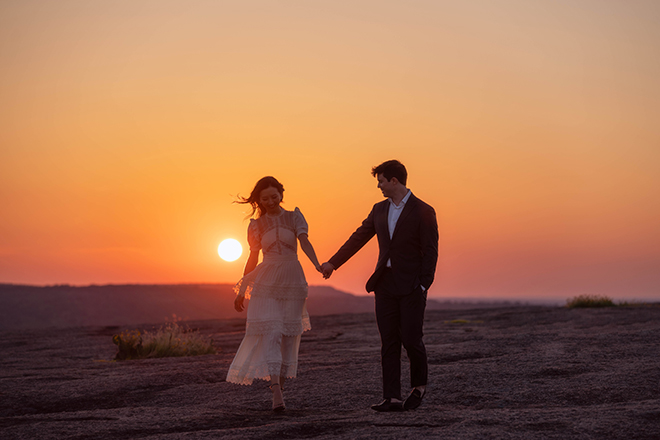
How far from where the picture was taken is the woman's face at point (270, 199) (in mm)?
6555

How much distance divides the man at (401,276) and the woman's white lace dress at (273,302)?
0.96 metres

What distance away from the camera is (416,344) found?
5816 mm

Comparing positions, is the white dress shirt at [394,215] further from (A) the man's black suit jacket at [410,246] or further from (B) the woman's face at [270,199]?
(B) the woman's face at [270,199]

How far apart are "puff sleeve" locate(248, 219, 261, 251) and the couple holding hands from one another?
0.04 feet

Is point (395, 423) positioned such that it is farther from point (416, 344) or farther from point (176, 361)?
point (176, 361)

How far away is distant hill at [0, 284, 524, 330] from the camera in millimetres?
56094

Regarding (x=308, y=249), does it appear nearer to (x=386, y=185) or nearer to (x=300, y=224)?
(x=300, y=224)

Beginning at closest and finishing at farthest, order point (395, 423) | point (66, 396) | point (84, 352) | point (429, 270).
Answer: point (395, 423), point (429, 270), point (66, 396), point (84, 352)

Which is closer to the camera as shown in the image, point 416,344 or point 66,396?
point 416,344

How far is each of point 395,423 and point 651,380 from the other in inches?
142

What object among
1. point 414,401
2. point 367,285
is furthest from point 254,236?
point 414,401

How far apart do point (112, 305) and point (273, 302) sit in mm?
62701

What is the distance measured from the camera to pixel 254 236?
666 cm

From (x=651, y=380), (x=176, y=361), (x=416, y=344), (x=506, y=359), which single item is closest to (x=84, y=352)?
(x=176, y=361)
